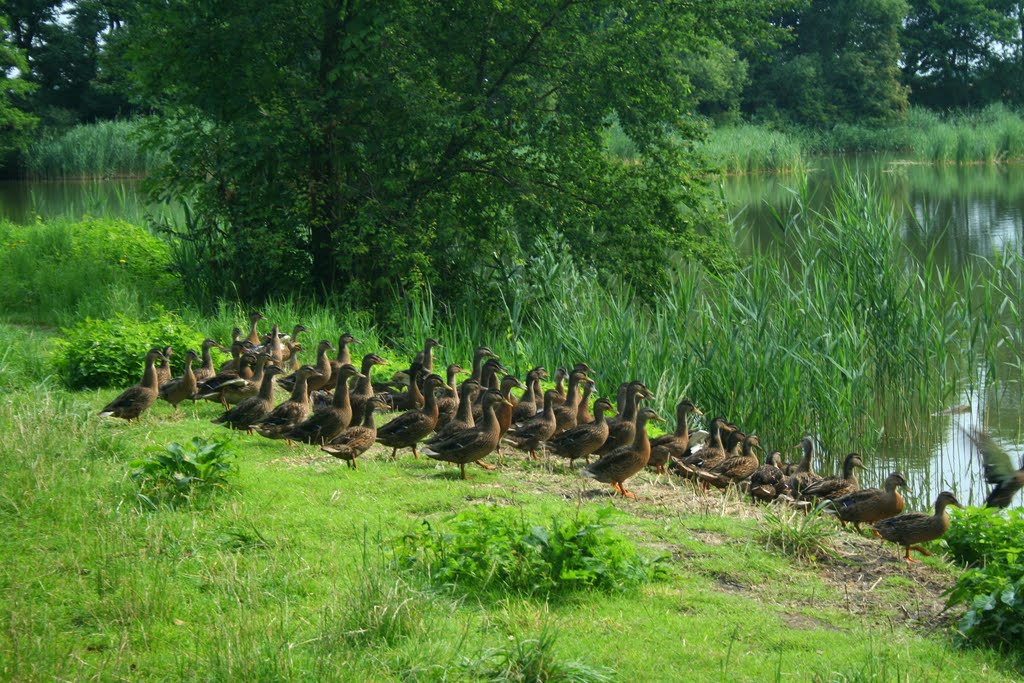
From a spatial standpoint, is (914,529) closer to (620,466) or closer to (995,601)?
(620,466)

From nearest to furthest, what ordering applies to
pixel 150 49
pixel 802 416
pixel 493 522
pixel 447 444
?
pixel 493 522 < pixel 447 444 < pixel 802 416 < pixel 150 49

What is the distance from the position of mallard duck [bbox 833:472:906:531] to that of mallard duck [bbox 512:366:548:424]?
3.39 meters

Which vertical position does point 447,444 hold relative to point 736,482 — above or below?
above

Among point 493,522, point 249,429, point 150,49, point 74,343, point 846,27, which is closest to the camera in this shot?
point 493,522

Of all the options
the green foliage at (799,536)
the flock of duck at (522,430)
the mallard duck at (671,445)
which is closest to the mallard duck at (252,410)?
the flock of duck at (522,430)

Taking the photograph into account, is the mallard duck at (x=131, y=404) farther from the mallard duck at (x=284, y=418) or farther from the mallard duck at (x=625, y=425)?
the mallard duck at (x=625, y=425)

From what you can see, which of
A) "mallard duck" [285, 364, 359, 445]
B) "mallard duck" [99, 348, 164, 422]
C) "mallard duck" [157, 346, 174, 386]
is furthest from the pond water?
"mallard duck" [99, 348, 164, 422]

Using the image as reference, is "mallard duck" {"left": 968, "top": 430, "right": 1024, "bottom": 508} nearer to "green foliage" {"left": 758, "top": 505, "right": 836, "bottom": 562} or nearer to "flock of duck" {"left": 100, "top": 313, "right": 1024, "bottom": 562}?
"flock of duck" {"left": 100, "top": 313, "right": 1024, "bottom": 562}

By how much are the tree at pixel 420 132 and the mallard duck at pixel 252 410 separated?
5.98m

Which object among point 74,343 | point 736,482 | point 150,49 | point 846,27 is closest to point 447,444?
point 736,482

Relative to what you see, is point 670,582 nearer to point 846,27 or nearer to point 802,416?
point 802,416

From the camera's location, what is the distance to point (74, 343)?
12656mm

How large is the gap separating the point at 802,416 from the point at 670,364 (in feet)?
5.60

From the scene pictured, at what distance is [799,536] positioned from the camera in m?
8.02
